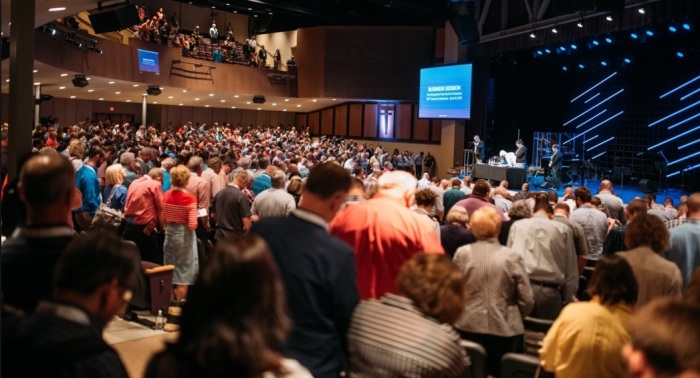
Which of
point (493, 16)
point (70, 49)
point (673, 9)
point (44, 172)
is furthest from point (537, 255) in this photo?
point (493, 16)

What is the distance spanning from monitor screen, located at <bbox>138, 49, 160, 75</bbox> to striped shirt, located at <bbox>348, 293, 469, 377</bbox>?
20.1 m

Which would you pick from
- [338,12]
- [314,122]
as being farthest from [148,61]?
[314,122]

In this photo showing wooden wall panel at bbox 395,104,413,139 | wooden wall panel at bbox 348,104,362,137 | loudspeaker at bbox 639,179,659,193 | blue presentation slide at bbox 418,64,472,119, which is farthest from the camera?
wooden wall panel at bbox 348,104,362,137

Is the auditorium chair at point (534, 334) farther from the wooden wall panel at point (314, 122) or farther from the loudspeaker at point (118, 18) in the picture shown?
the wooden wall panel at point (314, 122)

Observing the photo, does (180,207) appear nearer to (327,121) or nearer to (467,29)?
(467,29)

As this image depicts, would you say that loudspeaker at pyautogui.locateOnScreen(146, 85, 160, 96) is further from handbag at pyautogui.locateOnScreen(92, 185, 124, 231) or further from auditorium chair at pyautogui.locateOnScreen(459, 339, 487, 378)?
auditorium chair at pyautogui.locateOnScreen(459, 339, 487, 378)

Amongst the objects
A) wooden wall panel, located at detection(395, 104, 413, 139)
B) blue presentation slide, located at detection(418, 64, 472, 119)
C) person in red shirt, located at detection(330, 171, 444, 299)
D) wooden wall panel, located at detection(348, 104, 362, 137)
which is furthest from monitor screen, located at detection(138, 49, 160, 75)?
person in red shirt, located at detection(330, 171, 444, 299)

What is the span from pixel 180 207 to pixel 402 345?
4299 mm

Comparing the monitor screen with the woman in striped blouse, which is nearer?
the woman in striped blouse

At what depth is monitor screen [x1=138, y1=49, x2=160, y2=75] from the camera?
814 inches

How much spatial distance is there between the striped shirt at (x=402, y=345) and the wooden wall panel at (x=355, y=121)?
2689cm

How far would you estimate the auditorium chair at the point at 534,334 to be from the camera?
3807mm

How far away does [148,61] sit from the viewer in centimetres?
2100

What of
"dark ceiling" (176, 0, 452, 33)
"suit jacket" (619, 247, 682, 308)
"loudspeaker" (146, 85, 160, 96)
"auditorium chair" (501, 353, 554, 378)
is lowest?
"auditorium chair" (501, 353, 554, 378)
